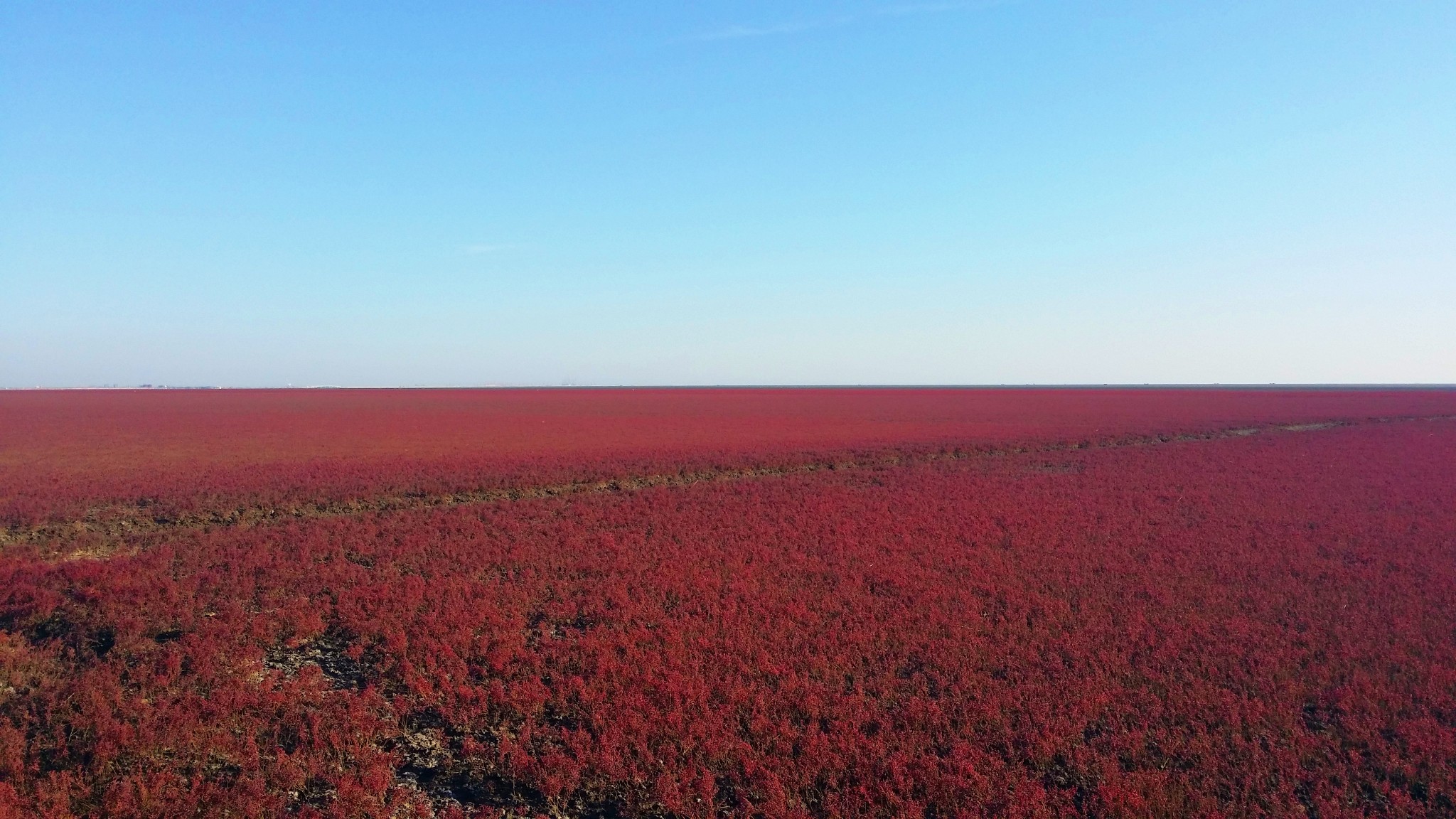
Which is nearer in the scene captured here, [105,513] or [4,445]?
[105,513]

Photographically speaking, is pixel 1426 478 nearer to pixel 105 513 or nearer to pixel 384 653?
pixel 384 653

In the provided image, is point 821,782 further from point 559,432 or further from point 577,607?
point 559,432

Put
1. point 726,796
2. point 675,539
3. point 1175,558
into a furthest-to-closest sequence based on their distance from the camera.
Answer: point 675,539, point 1175,558, point 726,796

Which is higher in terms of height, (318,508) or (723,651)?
(318,508)

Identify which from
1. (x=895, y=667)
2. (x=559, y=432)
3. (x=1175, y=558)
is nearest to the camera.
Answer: (x=895, y=667)

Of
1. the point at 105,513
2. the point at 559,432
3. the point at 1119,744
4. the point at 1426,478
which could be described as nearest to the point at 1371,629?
the point at 1119,744

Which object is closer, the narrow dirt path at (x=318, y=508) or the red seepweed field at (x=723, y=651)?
the red seepweed field at (x=723, y=651)

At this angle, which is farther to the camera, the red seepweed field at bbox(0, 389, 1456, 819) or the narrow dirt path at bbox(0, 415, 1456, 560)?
the narrow dirt path at bbox(0, 415, 1456, 560)

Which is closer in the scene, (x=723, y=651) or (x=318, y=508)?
(x=723, y=651)
